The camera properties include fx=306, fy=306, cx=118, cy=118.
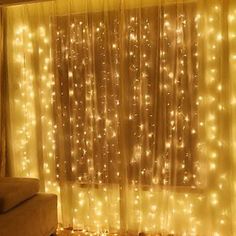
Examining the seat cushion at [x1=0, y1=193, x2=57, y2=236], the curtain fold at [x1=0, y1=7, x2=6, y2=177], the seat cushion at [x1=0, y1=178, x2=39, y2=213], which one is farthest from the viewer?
the curtain fold at [x1=0, y1=7, x2=6, y2=177]

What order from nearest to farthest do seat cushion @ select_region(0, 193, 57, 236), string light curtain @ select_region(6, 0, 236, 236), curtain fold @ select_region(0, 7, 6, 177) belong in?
seat cushion @ select_region(0, 193, 57, 236)
string light curtain @ select_region(6, 0, 236, 236)
curtain fold @ select_region(0, 7, 6, 177)

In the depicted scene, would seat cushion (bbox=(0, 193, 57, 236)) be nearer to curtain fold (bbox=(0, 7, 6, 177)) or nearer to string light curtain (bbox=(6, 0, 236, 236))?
string light curtain (bbox=(6, 0, 236, 236))

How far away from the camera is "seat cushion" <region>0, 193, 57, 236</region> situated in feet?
7.22

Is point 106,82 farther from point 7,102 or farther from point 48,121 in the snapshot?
point 7,102

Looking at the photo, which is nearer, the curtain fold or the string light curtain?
the string light curtain

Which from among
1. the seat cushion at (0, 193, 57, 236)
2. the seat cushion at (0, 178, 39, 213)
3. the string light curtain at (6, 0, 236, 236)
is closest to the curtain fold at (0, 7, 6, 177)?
the string light curtain at (6, 0, 236, 236)

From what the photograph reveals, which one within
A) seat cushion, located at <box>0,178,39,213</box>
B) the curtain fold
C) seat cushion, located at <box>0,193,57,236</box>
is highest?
the curtain fold

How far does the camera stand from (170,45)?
298 centimetres

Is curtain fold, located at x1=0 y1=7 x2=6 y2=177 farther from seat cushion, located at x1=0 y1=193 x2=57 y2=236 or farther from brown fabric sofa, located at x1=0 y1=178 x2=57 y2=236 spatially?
seat cushion, located at x1=0 y1=193 x2=57 y2=236

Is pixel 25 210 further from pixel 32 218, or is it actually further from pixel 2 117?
pixel 2 117

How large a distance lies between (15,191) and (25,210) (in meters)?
0.17

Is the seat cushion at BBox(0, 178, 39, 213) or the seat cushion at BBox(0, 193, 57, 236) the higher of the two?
the seat cushion at BBox(0, 178, 39, 213)

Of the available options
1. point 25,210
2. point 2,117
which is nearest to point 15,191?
point 25,210

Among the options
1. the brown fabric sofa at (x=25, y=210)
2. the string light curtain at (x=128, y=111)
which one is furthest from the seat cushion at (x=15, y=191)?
the string light curtain at (x=128, y=111)
